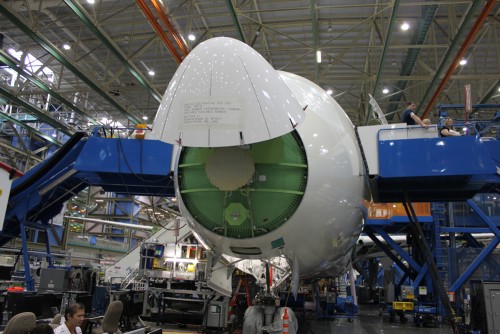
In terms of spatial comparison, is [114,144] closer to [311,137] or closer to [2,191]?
[2,191]

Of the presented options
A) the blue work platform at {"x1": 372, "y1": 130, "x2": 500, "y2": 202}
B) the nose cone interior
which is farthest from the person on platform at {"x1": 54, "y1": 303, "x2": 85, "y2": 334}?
the blue work platform at {"x1": 372, "y1": 130, "x2": 500, "y2": 202}

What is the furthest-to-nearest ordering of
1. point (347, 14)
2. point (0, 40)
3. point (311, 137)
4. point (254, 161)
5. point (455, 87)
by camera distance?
point (455, 87)
point (0, 40)
point (347, 14)
point (311, 137)
point (254, 161)

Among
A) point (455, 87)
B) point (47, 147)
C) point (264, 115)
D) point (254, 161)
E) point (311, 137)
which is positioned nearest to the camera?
point (264, 115)

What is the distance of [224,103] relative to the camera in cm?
366

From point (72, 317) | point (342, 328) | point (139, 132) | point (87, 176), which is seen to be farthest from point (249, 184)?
point (342, 328)

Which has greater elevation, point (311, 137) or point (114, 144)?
point (114, 144)

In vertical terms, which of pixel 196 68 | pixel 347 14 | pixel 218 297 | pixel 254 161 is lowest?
pixel 218 297

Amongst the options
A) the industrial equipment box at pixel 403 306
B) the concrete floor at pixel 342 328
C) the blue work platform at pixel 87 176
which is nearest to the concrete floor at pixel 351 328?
the concrete floor at pixel 342 328

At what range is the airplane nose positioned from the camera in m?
3.62

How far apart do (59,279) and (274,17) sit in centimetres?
1211

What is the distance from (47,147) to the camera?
29734 millimetres

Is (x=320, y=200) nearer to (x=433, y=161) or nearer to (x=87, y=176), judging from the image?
(x=433, y=161)

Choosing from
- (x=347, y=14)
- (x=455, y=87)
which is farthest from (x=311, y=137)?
(x=455, y=87)

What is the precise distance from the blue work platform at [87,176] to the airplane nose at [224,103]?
307 cm
